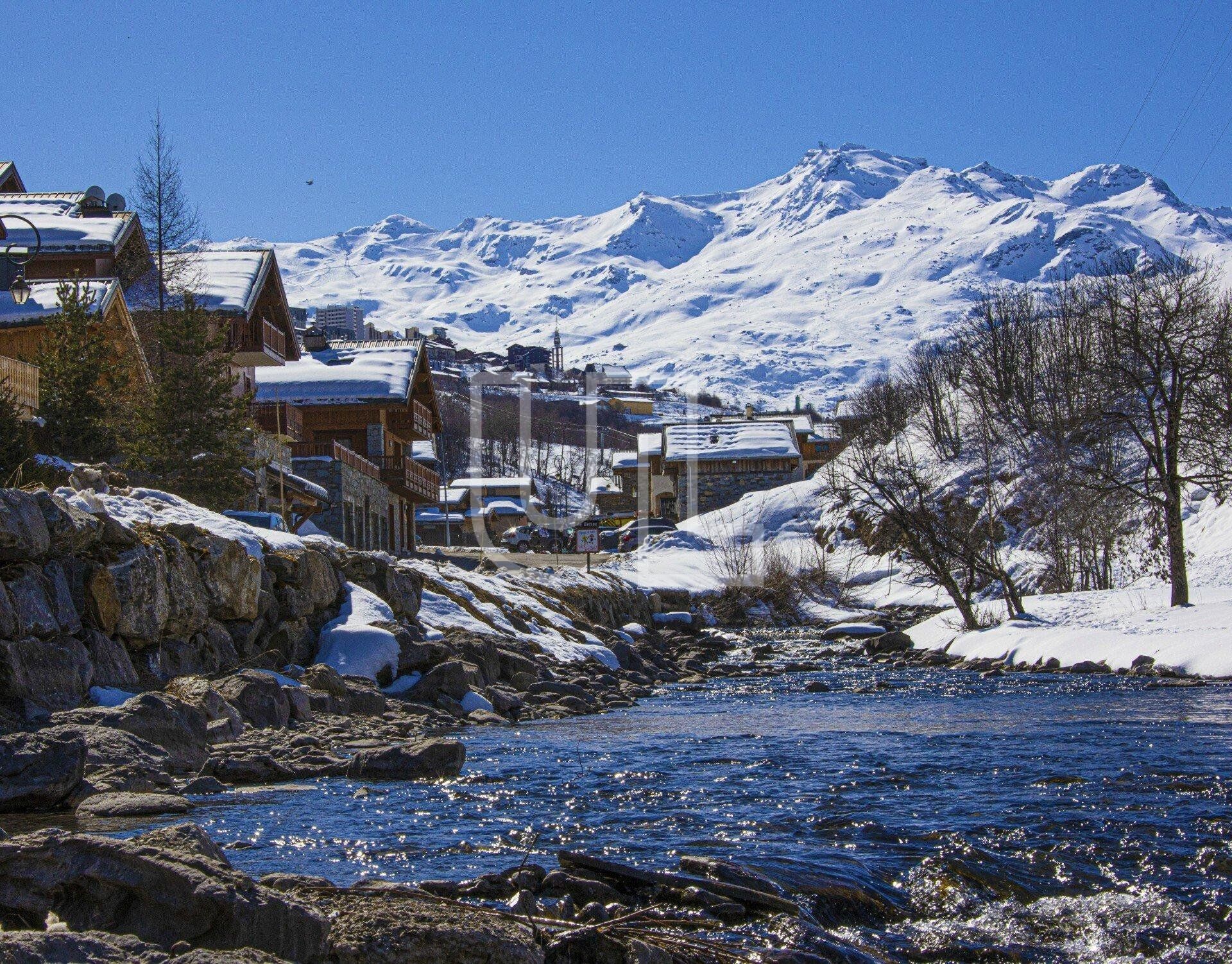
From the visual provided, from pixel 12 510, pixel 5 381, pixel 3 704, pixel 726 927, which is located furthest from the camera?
pixel 5 381

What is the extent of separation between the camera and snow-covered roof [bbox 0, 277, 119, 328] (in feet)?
87.6

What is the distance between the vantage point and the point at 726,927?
6.58 meters

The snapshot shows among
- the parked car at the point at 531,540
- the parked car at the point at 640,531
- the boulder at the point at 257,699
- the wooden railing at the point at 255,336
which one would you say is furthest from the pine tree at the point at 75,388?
the parked car at the point at 531,540

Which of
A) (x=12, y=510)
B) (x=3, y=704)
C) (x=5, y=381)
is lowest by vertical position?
(x=3, y=704)

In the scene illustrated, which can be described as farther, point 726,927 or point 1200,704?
point 1200,704

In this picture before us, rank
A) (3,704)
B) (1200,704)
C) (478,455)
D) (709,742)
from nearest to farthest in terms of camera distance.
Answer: (3,704) → (709,742) → (1200,704) → (478,455)

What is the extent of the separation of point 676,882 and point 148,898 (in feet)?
10.1

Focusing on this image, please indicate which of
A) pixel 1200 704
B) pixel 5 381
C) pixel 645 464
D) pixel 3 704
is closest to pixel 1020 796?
pixel 1200 704

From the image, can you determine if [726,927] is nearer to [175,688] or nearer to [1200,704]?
[175,688]

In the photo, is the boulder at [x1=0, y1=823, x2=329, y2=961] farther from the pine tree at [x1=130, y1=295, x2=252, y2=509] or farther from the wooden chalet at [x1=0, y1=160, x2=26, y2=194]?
the wooden chalet at [x1=0, y1=160, x2=26, y2=194]

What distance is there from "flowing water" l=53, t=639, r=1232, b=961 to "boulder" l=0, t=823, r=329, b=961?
2.20 meters

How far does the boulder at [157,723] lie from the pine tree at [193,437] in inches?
501

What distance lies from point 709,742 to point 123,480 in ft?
29.9

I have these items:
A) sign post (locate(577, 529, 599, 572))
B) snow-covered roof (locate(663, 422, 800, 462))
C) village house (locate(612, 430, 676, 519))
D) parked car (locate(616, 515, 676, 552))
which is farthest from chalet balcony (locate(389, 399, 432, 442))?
village house (locate(612, 430, 676, 519))
